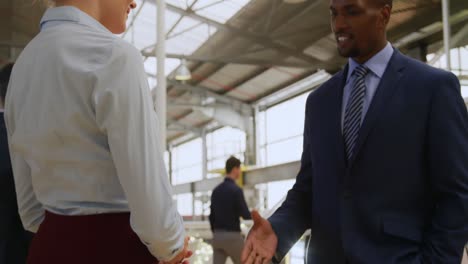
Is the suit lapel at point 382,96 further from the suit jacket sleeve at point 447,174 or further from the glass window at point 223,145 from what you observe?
the glass window at point 223,145

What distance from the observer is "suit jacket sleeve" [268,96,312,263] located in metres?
1.45

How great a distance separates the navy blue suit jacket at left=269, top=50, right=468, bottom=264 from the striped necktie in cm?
3

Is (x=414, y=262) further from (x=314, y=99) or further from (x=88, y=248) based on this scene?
(x=88, y=248)

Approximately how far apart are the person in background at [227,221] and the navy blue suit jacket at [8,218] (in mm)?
4132

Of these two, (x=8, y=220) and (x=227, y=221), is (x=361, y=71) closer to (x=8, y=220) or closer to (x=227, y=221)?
(x=8, y=220)

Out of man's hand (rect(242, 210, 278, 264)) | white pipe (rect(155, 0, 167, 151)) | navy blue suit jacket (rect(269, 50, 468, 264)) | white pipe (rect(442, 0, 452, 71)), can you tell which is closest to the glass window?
white pipe (rect(442, 0, 452, 71))

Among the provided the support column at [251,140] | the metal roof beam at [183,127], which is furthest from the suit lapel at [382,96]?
the metal roof beam at [183,127]

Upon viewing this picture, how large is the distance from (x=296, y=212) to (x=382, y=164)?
321mm

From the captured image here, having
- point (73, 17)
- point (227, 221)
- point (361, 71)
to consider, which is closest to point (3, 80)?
point (73, 17)

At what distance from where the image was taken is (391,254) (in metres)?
1.24

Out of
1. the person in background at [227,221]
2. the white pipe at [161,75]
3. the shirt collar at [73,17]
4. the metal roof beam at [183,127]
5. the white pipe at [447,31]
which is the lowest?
the person in background at [227,221]

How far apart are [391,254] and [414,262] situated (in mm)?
49

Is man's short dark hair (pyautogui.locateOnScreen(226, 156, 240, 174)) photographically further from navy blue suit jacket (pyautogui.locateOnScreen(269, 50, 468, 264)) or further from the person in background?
navy blue suit jacket (pyautogui.locateOnScreen(269, 50, 468, 264))

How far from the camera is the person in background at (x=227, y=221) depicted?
19.8 ft
